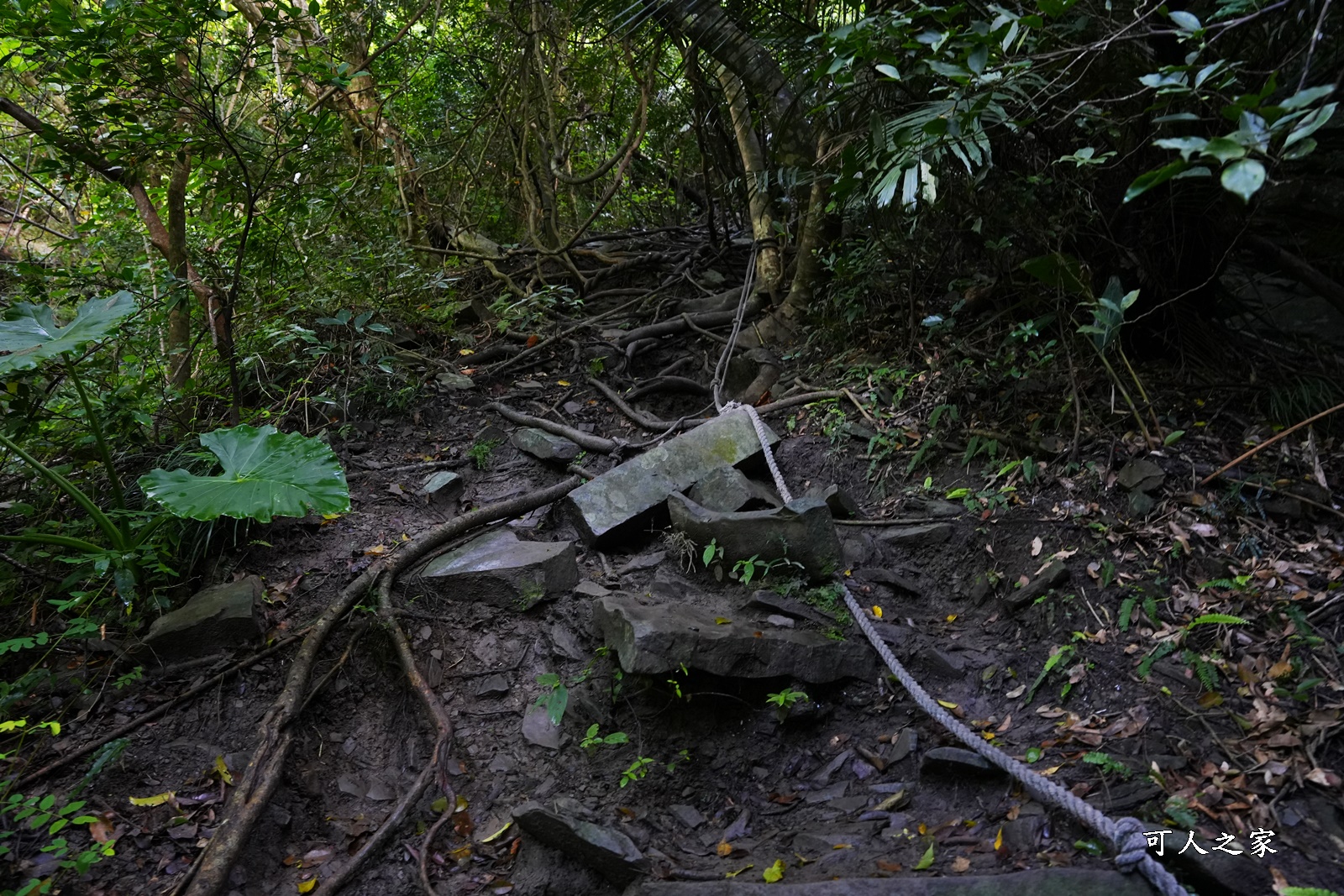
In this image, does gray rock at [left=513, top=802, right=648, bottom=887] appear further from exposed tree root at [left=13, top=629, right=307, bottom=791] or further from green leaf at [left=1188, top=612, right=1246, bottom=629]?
green leaf at [left=1188, top=612, right=1246, bottom=629]

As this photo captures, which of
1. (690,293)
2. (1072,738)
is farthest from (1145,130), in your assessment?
(690,293)

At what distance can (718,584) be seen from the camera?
352 cm

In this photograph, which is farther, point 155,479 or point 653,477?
point 653,477

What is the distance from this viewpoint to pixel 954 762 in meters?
2.47

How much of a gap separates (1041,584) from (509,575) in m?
2.21

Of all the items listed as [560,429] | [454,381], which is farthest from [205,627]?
[454,381]

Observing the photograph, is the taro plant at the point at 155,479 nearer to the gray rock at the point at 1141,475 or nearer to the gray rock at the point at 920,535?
the gray rock at the point at 920,535

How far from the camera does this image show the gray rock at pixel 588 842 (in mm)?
2295

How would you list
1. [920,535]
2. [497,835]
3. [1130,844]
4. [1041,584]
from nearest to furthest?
1. [1130,844]
2. [497,835]
3. [1041,584]
4. [920,535]

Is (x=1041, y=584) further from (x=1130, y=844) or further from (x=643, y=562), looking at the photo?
(x=643, y=562)

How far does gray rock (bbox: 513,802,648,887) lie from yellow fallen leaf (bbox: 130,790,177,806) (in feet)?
3.82

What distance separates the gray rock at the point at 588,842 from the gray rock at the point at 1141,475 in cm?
241

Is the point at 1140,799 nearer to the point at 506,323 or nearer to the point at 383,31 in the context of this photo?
the point at 506,323

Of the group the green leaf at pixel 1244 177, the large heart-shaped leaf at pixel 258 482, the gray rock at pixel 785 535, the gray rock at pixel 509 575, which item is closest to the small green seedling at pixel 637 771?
the gray rock at pixel 509 575
